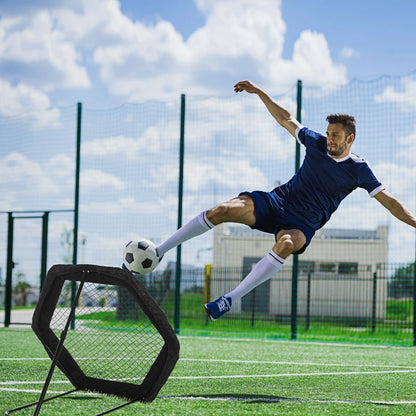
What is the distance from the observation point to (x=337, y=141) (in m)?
4.98

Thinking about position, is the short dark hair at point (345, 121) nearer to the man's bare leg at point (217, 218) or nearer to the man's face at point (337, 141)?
the man's face at point (337, 141)

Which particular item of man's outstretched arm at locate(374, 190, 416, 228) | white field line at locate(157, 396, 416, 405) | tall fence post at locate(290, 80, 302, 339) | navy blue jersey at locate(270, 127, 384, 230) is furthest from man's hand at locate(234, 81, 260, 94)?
tall fence post at locate(290, 80, 302, 339)

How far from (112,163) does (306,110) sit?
3.72m

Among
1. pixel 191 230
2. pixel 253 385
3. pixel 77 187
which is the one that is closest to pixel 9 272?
pixel 77 187

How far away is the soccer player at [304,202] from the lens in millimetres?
4820

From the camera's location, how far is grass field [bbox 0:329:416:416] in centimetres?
369

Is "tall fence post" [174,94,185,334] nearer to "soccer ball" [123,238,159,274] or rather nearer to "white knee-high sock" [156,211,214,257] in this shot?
"white knee-high sock" [156,211,214,257]

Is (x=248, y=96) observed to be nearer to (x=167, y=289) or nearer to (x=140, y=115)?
(x=140, y=115)

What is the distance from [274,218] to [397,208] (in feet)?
3.20

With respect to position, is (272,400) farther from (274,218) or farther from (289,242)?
(274,218)

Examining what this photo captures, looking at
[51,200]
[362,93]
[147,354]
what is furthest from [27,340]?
[362,93]

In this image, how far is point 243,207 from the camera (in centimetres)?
479

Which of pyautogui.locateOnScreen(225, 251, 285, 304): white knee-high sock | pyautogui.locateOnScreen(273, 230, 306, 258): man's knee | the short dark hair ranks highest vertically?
the short dark hair

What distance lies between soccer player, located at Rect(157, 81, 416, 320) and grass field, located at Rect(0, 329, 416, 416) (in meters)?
0.82
